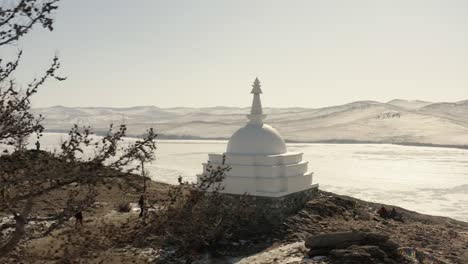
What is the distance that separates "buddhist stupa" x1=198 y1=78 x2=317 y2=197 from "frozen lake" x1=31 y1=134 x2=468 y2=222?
44.8 feet

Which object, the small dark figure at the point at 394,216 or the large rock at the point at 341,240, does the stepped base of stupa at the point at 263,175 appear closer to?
the large rock at the point at 341,240

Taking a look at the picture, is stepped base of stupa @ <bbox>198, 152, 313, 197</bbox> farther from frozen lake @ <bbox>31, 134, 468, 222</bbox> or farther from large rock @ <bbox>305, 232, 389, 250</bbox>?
frozen lake @ <bbox>31, 134, 468, 222</bbox>

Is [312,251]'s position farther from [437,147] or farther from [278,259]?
[437,147]

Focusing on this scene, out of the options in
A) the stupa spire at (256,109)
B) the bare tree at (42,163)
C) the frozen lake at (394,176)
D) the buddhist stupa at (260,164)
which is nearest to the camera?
the bare tree at (42,163)

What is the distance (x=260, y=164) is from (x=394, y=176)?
1188 inches

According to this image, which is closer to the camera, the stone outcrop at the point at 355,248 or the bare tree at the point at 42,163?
the bare tree at the point at 42,163

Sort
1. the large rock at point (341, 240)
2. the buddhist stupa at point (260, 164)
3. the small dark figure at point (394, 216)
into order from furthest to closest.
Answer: the small dark figure at point (394, 216) → the buddhist stupa at point (260, 164) → the large rock at point (341, 240)

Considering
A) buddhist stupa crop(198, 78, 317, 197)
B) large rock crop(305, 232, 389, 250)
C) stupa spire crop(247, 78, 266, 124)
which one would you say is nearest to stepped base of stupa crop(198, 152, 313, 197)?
buddhist stupa crop(198, 78, 317, 197)

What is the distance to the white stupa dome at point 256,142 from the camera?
19125 millimetres

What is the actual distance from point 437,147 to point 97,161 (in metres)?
80.4

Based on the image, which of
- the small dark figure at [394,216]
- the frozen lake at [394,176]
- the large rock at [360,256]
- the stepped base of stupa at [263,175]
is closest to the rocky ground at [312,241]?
the large rock at [360,256]

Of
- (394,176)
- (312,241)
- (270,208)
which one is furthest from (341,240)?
(394,176)

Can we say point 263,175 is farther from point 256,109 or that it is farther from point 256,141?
point 256,109

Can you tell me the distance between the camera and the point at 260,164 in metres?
18.8
